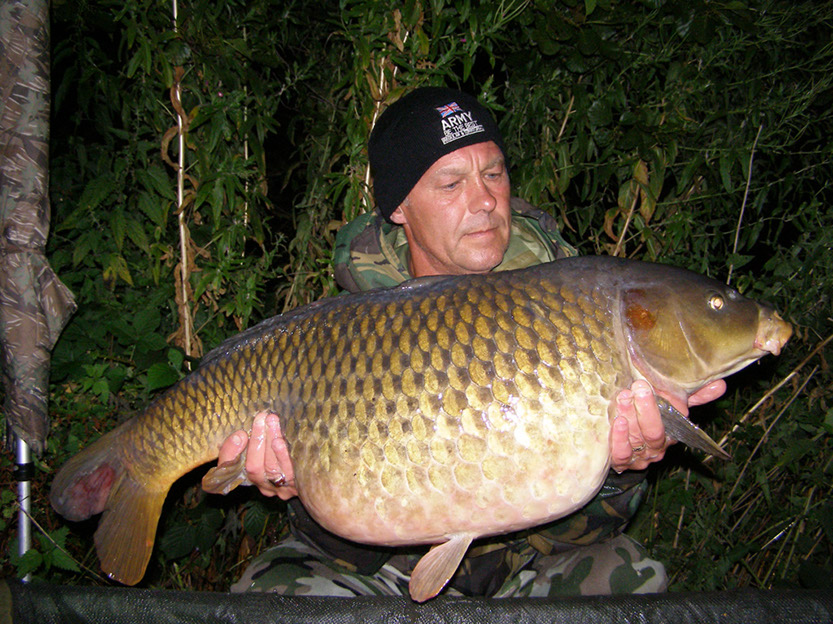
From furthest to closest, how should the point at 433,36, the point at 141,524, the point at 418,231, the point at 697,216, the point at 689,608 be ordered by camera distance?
the point at 697,216
the point at 433,36
the point at 418,231
the point at 141,524
the point at 689,608

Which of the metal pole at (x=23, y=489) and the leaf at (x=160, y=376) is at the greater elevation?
the leaf at (x=160, y=376)

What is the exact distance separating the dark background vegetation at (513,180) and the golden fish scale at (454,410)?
1027 mm

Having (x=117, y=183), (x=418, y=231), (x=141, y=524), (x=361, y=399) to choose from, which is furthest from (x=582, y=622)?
(x=117, y=183)

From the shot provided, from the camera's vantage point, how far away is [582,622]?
1172 millimetres

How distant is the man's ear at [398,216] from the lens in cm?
197

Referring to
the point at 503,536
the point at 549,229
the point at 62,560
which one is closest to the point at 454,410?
the point at 503,536

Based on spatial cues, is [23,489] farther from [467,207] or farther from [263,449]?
[467,207]

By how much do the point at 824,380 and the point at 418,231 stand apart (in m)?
1.66

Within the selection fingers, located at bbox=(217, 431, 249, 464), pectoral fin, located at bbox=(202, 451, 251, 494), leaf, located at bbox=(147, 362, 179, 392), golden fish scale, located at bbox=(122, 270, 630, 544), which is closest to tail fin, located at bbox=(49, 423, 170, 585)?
pectoral fin, located at bbox=(202, 451, 251, 494)

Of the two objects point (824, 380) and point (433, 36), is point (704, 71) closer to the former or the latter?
point (433, 36)

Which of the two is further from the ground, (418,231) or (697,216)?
(418,231)

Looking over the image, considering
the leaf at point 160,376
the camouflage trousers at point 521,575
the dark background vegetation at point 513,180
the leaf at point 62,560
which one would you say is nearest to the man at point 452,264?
the camouflage trousers at point 521,575

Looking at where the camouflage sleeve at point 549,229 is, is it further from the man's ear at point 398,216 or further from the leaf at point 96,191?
the leaf at point 96,191

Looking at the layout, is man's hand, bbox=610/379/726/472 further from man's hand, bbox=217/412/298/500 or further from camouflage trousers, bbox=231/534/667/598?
man's hand, bbox=217/412/298/500
